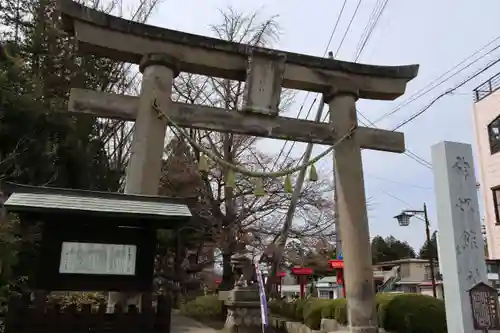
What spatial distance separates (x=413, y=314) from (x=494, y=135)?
13.4 meters

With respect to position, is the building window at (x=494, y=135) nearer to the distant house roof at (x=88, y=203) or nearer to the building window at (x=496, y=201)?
the building window at (x=496, y=201)

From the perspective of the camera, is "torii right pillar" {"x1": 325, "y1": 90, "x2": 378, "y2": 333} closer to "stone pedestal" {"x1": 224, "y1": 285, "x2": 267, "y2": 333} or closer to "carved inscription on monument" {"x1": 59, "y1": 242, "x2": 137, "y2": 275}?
"carved inscription on monument" {"x1": 59, "y1": 242, "x2": 137, "y2": 275}

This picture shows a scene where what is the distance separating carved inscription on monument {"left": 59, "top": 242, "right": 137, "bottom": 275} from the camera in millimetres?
5602

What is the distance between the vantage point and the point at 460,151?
23.1 ft

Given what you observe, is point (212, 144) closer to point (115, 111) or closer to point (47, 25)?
point (47, 25)

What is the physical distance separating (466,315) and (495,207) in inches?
605

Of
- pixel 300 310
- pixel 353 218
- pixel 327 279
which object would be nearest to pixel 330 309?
pixel 300 310

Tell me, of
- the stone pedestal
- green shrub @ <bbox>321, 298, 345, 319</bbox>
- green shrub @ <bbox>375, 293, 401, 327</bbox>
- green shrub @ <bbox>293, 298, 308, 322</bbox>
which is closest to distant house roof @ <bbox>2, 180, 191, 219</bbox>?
green shrub @ <bbox>375, 293, 401, 327</bbox>

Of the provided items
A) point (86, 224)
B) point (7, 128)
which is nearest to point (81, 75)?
point (7, 128)

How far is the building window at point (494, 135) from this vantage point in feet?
63.5

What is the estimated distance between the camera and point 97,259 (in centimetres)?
574

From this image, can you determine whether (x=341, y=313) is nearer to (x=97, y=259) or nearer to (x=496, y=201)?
(x=97, y=259)

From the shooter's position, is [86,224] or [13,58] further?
[13,58]

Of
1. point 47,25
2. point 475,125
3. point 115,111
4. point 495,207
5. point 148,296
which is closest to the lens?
point 148,296
